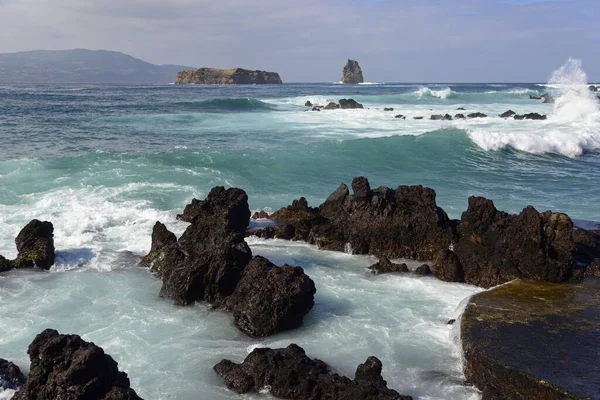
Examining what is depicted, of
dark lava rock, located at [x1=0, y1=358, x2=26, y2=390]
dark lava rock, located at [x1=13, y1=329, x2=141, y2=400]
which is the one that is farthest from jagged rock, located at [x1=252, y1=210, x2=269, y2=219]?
dark lava rock, located at [x1=13, y1=329, x2=141, y2=400]

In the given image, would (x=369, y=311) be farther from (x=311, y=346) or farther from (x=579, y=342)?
(x=579, y=342)

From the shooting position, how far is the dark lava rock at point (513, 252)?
9.42 meters

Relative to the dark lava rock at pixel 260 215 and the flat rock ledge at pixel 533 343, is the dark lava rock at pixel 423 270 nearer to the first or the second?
the flat rock ledge at pixel 533 343

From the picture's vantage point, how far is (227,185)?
1839 cm

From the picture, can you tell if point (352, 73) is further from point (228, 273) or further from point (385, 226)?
point (228, 273)

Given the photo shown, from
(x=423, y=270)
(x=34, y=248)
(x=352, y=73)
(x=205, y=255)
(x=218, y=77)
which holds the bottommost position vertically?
(x=423, y=270)

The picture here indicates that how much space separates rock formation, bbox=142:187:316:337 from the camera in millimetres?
8070

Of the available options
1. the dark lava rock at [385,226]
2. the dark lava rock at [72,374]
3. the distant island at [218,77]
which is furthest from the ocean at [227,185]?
the distant island at [218,77]

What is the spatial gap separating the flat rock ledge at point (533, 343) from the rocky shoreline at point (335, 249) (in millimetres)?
24

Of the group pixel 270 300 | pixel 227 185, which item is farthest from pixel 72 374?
pixel 227 185

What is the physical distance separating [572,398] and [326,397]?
2.57 meters

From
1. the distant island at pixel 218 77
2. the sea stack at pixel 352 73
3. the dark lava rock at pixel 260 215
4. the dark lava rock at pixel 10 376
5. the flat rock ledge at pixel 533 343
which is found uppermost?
the sea stack at pixel 352 73

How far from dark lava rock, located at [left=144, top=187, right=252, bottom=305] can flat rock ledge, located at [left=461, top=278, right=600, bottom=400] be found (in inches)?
151

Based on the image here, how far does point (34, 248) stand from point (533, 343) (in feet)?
29.5
